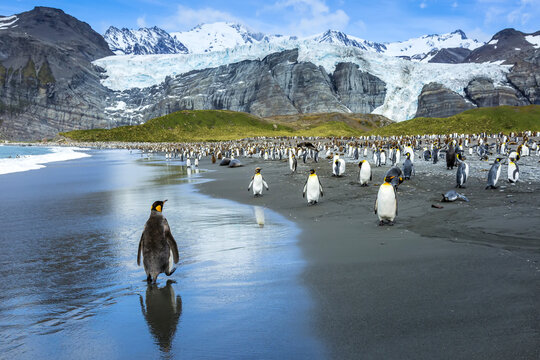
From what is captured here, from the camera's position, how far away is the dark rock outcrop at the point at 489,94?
12000cm

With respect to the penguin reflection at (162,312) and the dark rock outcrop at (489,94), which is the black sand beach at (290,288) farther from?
the dark rock outcrop at (489,94)

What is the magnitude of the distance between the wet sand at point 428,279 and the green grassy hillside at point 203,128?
319ft

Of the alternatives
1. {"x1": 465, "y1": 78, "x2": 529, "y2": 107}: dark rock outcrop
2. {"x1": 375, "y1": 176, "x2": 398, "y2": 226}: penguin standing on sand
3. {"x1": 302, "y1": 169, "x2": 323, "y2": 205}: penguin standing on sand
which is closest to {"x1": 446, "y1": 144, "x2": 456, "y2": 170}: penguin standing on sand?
{"x1": 302, "y1": 169, "x2": 323, "y2": 205}: penguin standing on sand

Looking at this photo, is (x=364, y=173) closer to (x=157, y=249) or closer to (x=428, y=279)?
(x=428, y=279)

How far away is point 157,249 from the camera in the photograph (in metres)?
6.46

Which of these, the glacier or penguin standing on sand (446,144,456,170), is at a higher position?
the glacier

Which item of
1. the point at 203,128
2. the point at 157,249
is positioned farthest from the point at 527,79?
the point at 157,249

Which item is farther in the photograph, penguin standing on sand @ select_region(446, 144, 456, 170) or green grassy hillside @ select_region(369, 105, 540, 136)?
green grassy hillside @ select_region(369, 105, 540, 136)

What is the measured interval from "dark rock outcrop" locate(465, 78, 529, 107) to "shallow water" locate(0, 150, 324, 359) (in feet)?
418

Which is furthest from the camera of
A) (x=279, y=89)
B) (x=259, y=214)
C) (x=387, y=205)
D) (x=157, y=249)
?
(x=279, y=89)

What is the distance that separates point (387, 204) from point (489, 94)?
425 feet

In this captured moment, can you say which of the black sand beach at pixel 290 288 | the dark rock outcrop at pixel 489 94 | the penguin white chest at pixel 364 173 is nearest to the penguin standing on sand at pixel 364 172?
the penguin white chest at pixel 364 173

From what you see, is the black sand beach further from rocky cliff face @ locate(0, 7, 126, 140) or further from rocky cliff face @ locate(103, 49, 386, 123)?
rocky cliff face @ locate(0, 7, 126, 140)

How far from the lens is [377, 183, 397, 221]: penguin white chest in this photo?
9.60 m
